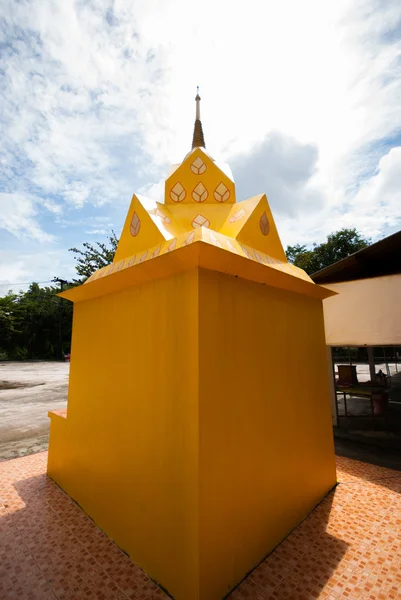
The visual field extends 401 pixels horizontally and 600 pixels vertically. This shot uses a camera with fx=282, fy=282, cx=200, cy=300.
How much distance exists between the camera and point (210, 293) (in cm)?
263

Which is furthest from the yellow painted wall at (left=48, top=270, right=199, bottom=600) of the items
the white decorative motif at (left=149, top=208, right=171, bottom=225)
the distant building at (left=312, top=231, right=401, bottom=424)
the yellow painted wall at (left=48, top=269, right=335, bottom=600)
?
the distant building at (left=312, top=231, right=401, bottom=424)

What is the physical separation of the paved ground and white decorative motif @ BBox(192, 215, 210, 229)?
20.4 ft

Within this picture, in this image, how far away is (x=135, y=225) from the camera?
159 inches

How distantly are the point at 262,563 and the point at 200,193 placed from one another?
15.4ft

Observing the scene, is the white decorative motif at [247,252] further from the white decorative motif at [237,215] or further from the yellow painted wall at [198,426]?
the white decorative motif at [237,215]

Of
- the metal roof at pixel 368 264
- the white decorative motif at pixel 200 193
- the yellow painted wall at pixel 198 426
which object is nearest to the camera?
the yellow painted wall at pixel 198 426

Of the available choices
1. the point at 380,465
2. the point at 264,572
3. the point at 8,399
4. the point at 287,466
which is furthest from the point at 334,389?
the point at 8,399

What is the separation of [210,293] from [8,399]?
13461 millimetres

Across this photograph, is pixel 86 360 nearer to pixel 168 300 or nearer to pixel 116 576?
pixel 168 300

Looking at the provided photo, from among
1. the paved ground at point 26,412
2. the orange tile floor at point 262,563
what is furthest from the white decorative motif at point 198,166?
the paved ground at point 26,412

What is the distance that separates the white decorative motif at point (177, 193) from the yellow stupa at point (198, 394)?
0.06 ft

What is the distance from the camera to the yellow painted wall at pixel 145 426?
2.47 meters

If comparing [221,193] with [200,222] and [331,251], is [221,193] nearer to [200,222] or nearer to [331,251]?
[200,222]

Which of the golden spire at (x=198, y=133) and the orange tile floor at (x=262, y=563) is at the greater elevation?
the golden spire at (x=198, y=133)
